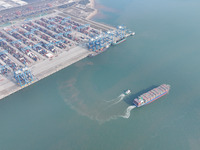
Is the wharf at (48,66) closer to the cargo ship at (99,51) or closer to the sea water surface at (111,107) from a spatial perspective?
the sea water surface at (111,107)

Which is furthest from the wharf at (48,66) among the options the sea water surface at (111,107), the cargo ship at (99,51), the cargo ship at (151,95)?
the cargo ship at (151,95)

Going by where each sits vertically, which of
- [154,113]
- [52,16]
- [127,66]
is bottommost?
[154,113]

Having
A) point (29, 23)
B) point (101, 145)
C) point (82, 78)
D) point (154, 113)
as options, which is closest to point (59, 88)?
point (82, 78)

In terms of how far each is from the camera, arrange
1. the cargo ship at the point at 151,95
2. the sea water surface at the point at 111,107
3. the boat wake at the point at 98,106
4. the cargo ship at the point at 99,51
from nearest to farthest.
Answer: the sea water surface at the point at 111,107
the boat wake at the point at 98,106
the cargo ship at the point at 151,95
the cargo ship at the point at 99,51

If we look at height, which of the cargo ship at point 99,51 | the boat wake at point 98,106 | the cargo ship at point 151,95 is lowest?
the boat wake at point 98,106

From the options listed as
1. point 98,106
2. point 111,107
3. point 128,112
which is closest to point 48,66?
point 98,106

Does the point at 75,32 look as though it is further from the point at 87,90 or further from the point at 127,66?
the point at 87,90

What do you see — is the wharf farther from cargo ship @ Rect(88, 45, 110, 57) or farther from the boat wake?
the boat wake

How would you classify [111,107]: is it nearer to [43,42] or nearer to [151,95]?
[151,95]
